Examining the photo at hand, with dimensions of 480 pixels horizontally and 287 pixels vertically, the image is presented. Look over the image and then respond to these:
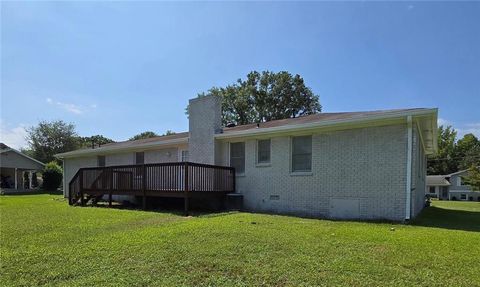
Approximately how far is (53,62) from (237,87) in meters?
30.5

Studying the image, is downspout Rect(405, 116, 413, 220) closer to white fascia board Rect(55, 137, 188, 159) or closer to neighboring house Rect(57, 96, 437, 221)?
neighboring house Rect(57, 96, 437, 221)

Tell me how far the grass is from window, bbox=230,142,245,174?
19.1 feet

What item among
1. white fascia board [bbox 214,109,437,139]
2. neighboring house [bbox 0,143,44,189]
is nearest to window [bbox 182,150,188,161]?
white fascia board [bbox 214,109,437,139]

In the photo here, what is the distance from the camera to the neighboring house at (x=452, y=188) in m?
51.6

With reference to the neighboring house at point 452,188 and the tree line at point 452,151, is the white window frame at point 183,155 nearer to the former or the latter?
the neighboring house at point 452,188

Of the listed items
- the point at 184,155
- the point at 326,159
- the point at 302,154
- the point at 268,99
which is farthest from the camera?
the point at 268,99

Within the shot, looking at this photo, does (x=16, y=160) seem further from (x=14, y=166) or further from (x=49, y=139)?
(x=49, y=139)

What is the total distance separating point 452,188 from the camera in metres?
53.0

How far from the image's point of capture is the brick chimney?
14.5 m

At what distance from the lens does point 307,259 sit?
511cm

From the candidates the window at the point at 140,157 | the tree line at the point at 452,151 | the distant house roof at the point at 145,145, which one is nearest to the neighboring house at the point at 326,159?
the distant house roof at the point at 145,145

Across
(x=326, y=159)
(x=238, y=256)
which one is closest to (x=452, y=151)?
(x=326, y=159)

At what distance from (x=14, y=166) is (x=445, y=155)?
6737 cm

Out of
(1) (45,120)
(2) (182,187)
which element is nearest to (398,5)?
(2) (182,187)
